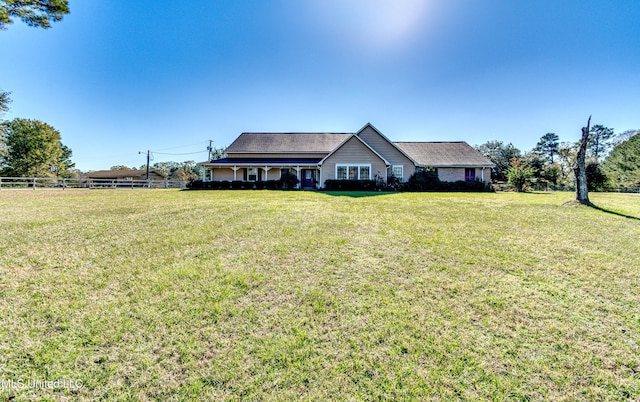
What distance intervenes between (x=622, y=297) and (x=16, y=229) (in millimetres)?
13056

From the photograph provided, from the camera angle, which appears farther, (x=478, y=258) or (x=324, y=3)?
(x=324, y=3)

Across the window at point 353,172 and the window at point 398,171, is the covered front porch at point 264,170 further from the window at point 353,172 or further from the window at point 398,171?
the window at point 398,171

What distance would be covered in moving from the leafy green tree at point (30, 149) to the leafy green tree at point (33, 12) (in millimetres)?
49859

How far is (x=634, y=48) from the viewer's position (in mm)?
13531

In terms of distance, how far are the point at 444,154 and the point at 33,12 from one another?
30.3 metres

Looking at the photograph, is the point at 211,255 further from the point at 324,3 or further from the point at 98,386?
the point at 324,3

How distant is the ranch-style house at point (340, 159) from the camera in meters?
22.7

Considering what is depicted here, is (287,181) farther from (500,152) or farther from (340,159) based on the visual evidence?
(500,152)

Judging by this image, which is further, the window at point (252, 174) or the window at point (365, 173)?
the window at point (252, 174)

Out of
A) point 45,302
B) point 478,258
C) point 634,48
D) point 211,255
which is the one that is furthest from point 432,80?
point 45,302

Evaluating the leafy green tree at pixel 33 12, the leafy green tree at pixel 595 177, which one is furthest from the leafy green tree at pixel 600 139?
the leafy green tree at pixel 33 12

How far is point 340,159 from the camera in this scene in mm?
22781

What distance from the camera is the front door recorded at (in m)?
25.8

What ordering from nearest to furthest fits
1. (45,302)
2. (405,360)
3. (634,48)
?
(405,360) → (45,302) → (634,48)
